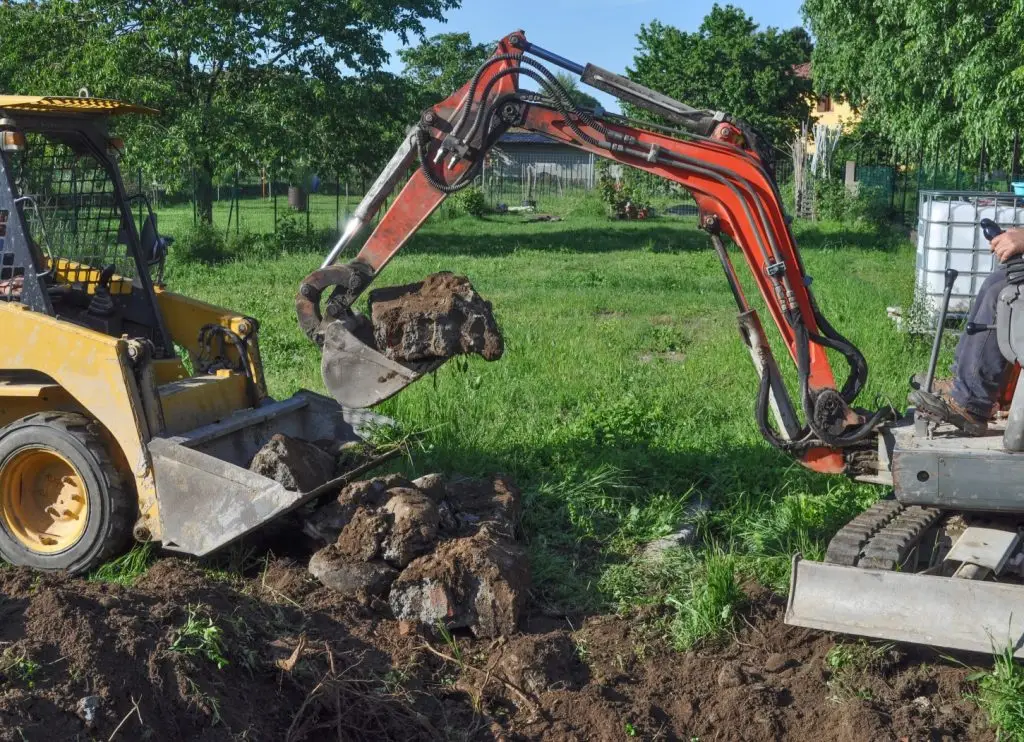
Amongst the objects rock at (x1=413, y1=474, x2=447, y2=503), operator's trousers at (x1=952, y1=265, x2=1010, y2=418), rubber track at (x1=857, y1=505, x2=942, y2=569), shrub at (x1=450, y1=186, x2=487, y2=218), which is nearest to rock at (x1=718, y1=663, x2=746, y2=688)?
rubber track at (x1=857, y1=505, x2=942, y2=569)

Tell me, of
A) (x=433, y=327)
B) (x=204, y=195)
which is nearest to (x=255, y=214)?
(x=204, y=195)

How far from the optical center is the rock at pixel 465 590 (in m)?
5.59

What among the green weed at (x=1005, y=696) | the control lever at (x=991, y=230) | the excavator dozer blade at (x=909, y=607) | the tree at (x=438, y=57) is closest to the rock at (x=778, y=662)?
the excavator dozer blade at (x=909, y=607)

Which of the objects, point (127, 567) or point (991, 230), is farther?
point (127, 567)

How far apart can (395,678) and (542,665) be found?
69 centimetres

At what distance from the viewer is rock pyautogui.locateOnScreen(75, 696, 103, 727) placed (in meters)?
4.03

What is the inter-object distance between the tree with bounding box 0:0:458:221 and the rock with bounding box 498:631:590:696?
1734 cm

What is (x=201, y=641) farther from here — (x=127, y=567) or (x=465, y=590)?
(x=127, y=567)

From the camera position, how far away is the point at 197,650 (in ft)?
14.8

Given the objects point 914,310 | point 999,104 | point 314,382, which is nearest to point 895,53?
point 999,104

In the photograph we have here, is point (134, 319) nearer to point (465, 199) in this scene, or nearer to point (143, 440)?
point (143, 440)

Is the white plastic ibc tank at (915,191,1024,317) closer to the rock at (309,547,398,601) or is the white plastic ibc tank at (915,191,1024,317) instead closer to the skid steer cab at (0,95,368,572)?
the skid steer cab at (0,95,368,572)

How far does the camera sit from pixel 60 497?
6340 millimetres

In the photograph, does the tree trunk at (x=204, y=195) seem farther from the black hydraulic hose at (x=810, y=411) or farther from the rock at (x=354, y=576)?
the black hydraulic hose at (x=810, y=411)
